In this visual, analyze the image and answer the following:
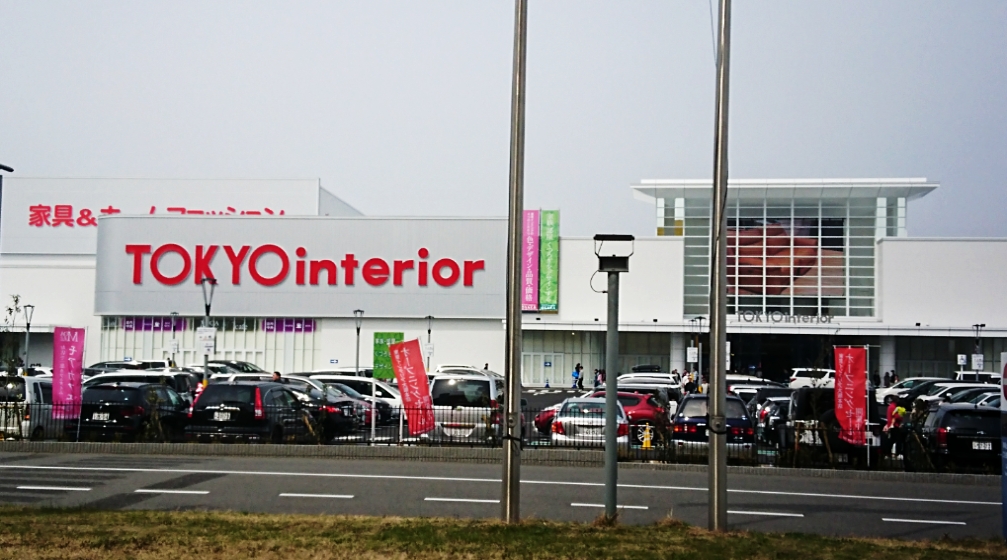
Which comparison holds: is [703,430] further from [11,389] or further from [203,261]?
[203,261]

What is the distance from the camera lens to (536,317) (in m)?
61.5

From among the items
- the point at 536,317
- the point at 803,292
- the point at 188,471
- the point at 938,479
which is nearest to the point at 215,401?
the point at 188,471

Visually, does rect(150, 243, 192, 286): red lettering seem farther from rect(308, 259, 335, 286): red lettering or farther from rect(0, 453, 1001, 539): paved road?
rect(0, 453, 1001, 539): paved road

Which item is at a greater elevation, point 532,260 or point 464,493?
point 532,260

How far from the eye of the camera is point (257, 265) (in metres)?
62.3

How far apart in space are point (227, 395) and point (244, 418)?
2.37 ft

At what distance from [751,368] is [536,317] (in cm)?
1358

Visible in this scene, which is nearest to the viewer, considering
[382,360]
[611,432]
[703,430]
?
[611,432]

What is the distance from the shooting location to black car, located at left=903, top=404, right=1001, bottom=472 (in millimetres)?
19688

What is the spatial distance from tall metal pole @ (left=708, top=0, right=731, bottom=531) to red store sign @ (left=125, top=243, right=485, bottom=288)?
165ft

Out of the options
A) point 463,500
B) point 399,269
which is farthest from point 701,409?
point 399,269

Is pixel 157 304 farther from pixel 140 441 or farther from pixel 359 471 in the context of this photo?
pixel 359 471

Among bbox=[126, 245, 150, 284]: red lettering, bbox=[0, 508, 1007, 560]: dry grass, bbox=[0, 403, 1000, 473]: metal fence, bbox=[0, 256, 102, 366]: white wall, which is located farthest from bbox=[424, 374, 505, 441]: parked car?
bbox=[0, 256, 102, 366]: white wall

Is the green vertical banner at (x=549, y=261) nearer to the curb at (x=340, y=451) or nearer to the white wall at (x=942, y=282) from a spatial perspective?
the white wall at (x=942, y=282)
